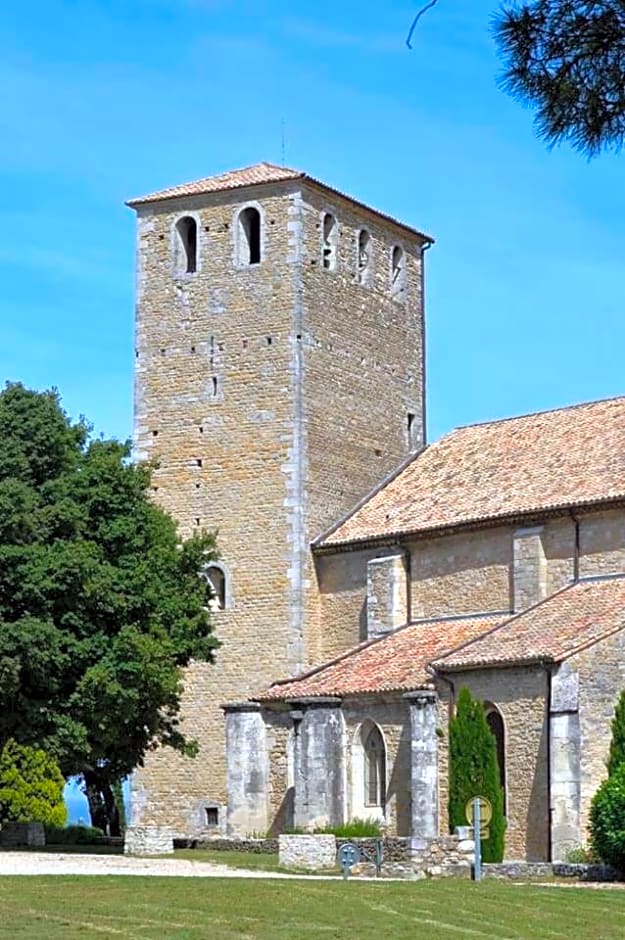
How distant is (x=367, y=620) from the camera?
49594 mm

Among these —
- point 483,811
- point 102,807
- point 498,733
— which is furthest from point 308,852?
point 102,807

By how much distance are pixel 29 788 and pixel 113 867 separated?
20.7m

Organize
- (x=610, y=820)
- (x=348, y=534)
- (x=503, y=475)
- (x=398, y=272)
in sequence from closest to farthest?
(x=610, y=820), (x=503, y=475), (x=348, y=534), (x=398, y=272)

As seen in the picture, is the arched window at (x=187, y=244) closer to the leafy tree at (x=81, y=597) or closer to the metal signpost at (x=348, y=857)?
the leafy tree at (x=81, y=597)

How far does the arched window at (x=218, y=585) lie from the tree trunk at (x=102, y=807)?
30.5 feet

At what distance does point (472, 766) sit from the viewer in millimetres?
40906

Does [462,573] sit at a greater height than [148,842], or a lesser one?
greater

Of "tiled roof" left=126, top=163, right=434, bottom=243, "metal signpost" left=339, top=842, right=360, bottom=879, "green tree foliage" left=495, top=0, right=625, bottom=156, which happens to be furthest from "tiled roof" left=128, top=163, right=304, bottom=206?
"green tree foliage" left=495, top=0, right=625, bottom=156

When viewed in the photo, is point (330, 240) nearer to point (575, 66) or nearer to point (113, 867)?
point (113, 867)

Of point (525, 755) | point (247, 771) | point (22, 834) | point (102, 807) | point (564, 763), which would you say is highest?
point (525, 755)

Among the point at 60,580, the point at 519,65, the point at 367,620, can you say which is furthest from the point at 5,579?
the point at 519,65

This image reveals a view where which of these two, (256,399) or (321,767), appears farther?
(256,399)

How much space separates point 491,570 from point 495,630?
358 cm

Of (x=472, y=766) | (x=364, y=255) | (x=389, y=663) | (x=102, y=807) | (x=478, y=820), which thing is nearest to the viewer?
(x=478, y=820)
